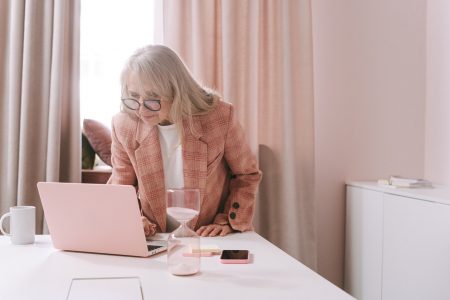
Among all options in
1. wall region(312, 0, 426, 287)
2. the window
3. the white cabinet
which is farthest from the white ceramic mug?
wall region(312, 0, 426, 287)

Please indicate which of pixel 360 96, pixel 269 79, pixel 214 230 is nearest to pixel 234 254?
pixel 214 230

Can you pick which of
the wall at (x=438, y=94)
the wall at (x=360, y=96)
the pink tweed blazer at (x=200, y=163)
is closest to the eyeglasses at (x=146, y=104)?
the pink tweed blazer at (x=200, y=163)

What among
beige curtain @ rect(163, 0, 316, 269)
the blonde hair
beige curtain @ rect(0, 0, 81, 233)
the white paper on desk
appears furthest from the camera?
beige curtain @ rect(163, 0, 316, 269)

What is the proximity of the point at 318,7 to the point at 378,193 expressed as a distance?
112 cm

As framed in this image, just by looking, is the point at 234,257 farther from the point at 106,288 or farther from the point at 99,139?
the point at 99,139

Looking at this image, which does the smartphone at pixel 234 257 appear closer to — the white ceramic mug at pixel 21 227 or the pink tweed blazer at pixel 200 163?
the pink tweed blazer at pixel 200 163

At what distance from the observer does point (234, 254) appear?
1.27 meters

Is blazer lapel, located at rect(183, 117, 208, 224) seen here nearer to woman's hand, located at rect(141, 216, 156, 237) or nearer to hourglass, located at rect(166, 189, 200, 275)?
woman's hand, located at rect(141, 216, 156, 237)

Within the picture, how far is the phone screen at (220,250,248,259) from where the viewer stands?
1.25 m

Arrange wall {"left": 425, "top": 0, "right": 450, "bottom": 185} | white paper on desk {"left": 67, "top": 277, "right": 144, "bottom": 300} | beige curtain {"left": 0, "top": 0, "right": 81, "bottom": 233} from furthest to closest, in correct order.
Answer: wall {"left": 425, "top": 0, "right": 450, "bottom": 185}, beige curtain {"left": 0, "top": 0, "right": 81, "bottom": 233}, white paper on desk {"left": 67, "top": 277, "right": 144, "bottom": 300}

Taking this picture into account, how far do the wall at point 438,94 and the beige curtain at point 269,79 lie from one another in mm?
723

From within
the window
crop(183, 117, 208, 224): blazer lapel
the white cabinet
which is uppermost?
the window

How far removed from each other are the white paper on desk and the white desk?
17 millimetres

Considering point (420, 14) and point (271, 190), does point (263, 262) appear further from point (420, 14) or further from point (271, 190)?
point (420, 14)
